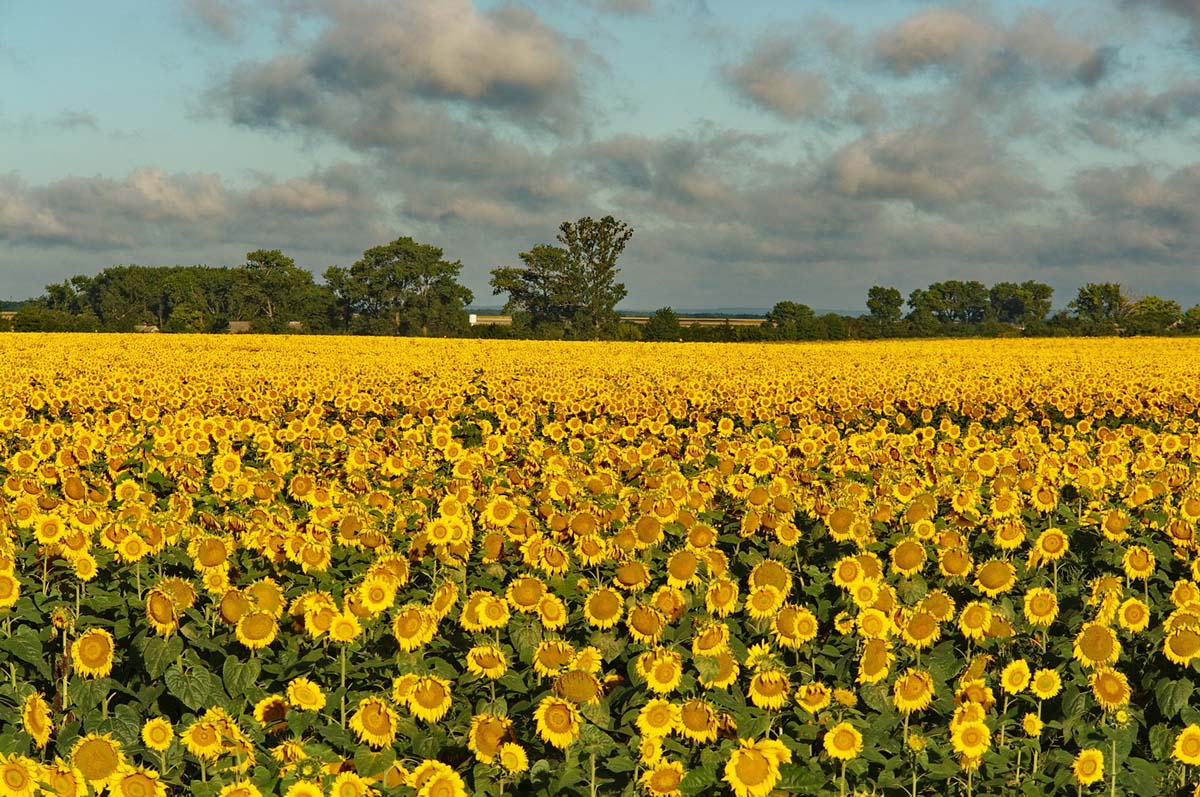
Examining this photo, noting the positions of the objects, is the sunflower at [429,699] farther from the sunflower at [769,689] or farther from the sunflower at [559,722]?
the sunflower at [769,689]

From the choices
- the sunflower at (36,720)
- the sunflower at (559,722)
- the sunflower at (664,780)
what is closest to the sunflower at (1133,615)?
the sunflower at (664,780)

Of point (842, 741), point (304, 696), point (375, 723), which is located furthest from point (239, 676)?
point (842, 741)

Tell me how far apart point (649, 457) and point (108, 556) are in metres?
5.06

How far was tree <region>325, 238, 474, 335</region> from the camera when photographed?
101625mm

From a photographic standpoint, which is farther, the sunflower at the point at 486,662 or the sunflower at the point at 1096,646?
the sunflower at the point at 1096,646

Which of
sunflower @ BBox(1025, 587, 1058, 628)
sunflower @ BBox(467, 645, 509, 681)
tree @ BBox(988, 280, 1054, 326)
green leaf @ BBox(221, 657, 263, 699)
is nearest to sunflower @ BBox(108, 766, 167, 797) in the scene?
green leaf @ BBox(221, 657, 263, 699)

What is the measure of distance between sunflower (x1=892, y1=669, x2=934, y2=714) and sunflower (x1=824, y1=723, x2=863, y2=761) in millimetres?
456

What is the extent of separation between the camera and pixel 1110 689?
15.5ft

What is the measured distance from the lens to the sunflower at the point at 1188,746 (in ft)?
14.7

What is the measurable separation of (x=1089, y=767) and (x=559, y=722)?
257 cm

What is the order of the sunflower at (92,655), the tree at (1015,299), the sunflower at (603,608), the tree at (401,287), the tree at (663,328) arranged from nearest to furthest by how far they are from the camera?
the sunflower at (92,655)
the sunflower at (603,608)
the tree at (663,328)
the tree at (401,287)
the tree at (1015,299)

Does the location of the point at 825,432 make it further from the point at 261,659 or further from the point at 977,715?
the point at 261,659

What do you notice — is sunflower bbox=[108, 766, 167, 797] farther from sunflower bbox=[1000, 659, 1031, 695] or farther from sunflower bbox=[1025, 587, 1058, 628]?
sunflower bbox=[1025, 587, 1058, 628]

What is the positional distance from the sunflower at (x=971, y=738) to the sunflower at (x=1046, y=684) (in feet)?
2.01
